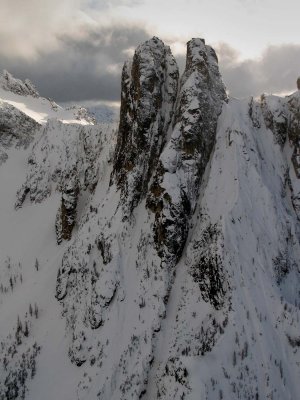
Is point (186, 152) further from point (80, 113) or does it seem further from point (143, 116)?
point (80, 113)

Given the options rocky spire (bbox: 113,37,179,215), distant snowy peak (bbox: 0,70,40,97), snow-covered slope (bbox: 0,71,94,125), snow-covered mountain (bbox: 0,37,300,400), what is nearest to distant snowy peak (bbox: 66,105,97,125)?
snow-covered slope (bbox: 0,71,94,125)

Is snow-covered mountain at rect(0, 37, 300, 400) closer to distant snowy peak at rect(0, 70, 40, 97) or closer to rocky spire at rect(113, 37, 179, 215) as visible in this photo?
rocky spire at rect(113, 37, 179, 215)

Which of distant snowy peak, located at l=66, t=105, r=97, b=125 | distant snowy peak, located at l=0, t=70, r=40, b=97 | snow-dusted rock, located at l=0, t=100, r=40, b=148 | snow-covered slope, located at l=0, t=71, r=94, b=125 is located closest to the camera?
snow-dusted rock, located at l=0, t=100, r=40, b=148

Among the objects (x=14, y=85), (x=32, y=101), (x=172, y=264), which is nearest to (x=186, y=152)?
(x=172, y=264)

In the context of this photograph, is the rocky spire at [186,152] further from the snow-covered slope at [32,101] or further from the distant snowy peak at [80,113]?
the distant snowy peak at [80,113]

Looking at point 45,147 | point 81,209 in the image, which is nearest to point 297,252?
point 81,209

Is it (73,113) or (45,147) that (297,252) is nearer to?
(45,147)
